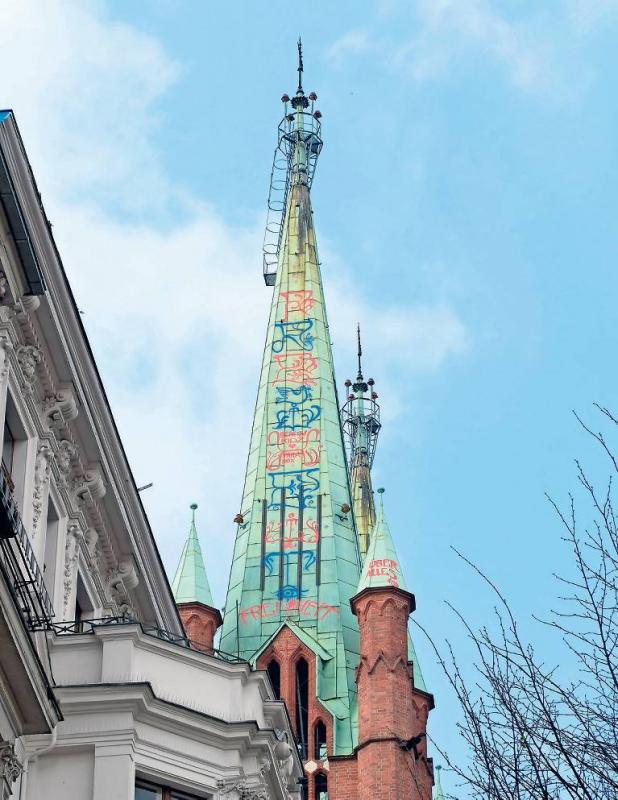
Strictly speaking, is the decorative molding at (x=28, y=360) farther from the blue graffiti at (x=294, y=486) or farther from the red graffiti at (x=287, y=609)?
the blue graffiti at (x=294, y=486)

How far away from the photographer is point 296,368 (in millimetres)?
68312

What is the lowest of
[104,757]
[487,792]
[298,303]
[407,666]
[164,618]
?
[487,792]

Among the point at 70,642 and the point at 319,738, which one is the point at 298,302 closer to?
the point at 319,738

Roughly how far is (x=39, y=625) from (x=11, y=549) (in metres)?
1.19

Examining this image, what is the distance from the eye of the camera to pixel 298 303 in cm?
6975

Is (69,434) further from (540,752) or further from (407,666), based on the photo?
(407,666)

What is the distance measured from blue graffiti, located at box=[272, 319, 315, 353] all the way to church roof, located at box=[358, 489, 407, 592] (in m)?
10.4

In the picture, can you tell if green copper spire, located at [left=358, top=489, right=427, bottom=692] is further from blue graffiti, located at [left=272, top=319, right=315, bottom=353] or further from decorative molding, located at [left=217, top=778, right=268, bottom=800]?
decorative molding, located at [left=217, top=778, right=268, bottom=800]

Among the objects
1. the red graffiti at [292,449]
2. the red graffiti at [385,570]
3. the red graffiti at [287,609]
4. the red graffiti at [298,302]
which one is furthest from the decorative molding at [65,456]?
the red graffiti at [298,302]

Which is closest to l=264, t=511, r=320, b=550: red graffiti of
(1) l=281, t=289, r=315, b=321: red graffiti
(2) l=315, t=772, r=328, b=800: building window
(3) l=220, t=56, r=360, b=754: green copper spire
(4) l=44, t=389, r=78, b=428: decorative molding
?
(3) l=220, t=56, r=360, b=754: green copper spire

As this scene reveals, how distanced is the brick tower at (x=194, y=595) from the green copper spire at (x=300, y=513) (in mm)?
2350

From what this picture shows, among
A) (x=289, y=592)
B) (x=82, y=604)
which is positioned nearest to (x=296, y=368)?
(x=289, y=592)

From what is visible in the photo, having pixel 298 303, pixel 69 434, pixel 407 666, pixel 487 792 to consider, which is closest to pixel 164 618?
pixel 69 434

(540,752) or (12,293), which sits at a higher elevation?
(12,293)
